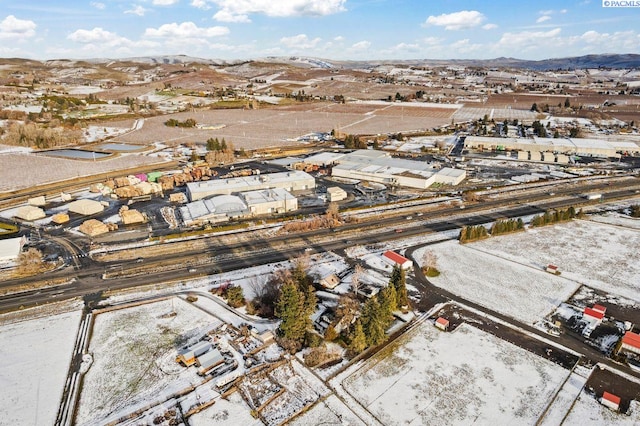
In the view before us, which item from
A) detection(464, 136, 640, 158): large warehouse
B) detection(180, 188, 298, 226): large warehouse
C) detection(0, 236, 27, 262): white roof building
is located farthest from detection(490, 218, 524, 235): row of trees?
detection(0, 236, 27, 262): white roof building

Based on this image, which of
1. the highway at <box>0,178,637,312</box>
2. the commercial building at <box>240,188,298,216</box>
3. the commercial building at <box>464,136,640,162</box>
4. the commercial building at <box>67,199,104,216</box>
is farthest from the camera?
the commercial building at <box>464,136,640,162</box>

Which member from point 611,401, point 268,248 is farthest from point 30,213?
point 611,401

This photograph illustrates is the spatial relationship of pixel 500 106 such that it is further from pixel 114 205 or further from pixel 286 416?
pixel 286 416

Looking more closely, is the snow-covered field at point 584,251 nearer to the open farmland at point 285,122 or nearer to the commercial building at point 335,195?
the commercial building at point 335,195

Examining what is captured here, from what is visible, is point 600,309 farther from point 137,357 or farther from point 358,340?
point 137,357

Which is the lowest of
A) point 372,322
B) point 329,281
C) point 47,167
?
point 329,281

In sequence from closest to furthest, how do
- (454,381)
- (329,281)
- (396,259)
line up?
(454,381) → (329,281) → (396,259)

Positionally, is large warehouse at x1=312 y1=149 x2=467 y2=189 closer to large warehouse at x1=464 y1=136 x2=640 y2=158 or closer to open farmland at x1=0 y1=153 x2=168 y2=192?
large warehouse at x1=464 y1=136 x2=640 y2=158
